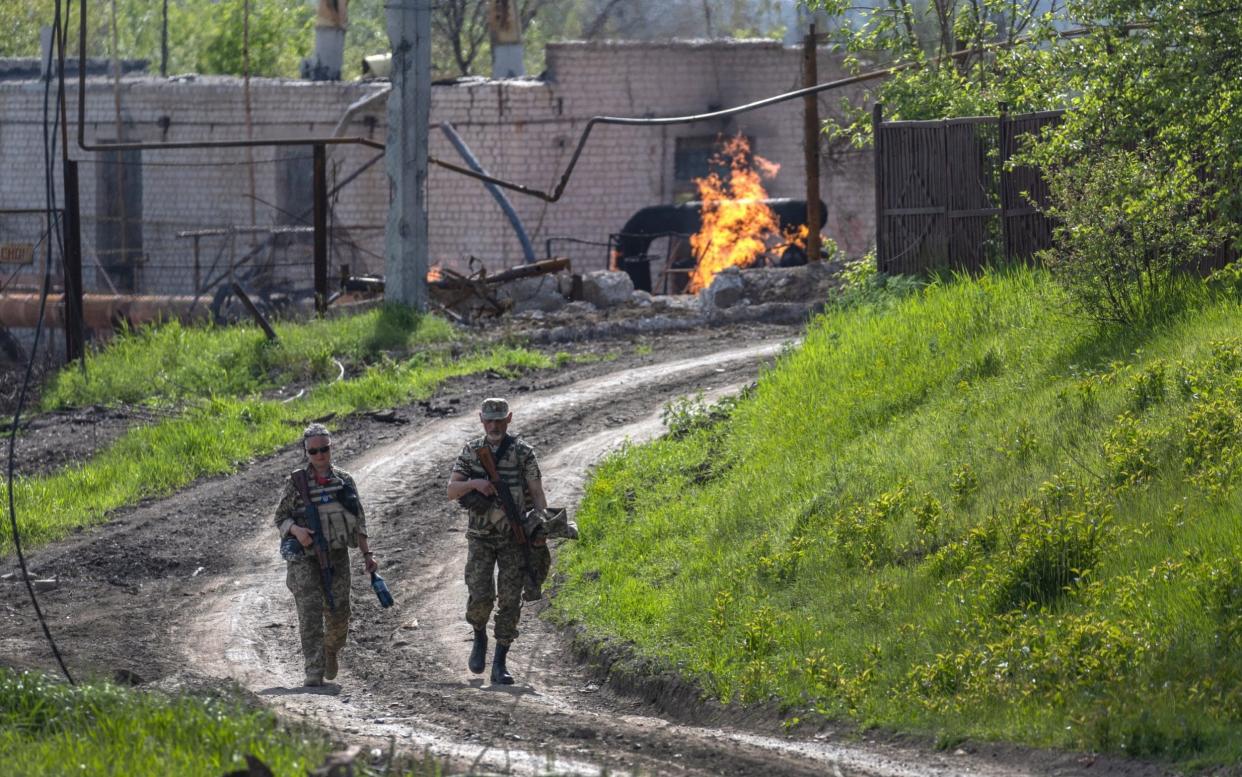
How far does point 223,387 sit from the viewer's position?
22094mm

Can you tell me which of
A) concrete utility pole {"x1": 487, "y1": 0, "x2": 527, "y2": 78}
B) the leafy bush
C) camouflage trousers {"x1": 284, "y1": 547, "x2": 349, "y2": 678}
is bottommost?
camouflage trousers {"x1": 284, "y1": 547, "x2": 349, "y2": 678}

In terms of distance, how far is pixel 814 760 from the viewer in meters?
8.18

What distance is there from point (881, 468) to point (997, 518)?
2.05 metres

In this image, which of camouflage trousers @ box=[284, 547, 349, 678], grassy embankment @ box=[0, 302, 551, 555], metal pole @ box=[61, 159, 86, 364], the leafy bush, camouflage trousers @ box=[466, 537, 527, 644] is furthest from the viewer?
metal pole @ box=[61, 159, 86, 364]

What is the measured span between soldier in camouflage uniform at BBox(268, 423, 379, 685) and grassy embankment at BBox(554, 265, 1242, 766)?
205 cm

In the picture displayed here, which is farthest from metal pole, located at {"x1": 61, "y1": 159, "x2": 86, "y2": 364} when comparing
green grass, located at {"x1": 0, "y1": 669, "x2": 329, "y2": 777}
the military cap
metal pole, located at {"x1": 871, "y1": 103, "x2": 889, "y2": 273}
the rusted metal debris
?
green grass, located at {"x1": 0, "y1": 669, "x2": 329, "y2": 777}

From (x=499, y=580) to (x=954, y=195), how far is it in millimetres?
10295

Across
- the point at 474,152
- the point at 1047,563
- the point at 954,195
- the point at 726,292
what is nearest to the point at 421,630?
the point at 1047,563

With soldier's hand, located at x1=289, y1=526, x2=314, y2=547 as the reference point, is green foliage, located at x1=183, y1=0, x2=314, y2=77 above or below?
above

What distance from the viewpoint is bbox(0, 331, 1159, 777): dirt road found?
27.2 feet

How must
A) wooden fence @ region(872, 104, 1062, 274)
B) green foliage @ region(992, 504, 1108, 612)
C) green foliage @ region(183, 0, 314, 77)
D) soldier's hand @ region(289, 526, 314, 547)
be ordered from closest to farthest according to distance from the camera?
green foliage @ region(992, 504, 1108, 612)
soldier's hand @ region(289, 526, 314, 547)
wooden fence @ region(872, 104, 1062, 274)
green foliage @ region(183, 0, 314, 77)

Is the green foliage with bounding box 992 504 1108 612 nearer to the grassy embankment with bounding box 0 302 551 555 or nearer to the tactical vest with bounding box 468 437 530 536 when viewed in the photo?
the tactical vest with bounding box 468 437 530 536

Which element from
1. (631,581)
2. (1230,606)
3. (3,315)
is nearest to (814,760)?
(1230,606)

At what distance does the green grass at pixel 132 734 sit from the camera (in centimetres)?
715
